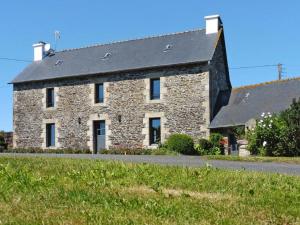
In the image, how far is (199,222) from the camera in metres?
4.59

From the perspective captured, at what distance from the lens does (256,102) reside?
79.5 ft

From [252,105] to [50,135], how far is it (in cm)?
1300

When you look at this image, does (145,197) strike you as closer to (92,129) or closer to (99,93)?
(92,129)

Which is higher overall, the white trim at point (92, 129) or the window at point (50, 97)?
the window at point (50, 97)

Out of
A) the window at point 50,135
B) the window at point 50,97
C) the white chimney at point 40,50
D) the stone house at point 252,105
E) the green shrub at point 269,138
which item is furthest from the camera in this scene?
the white chimney at point 40,50

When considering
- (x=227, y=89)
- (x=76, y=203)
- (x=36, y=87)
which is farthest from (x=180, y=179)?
(x=36, y=87)

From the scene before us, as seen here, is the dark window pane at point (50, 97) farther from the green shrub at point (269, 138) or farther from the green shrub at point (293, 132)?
the green shrub at point (293, 132)

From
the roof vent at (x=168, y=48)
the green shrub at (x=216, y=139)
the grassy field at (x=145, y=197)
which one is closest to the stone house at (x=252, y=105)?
the green shrub at (x=216, y=139)

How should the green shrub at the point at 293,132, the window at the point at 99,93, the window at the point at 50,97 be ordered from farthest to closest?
the window at the point at 50,97 < the window at the point at 99,93 < the green shrub at the point at 293,132

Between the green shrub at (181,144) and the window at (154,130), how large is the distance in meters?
2.52

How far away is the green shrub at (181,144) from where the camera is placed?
74.4ft

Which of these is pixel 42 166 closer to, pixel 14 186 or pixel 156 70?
pixel 14 186

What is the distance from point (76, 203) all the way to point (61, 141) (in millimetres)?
24143

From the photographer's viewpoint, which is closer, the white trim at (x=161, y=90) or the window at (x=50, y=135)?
the white trim at (x=161, y=90)
